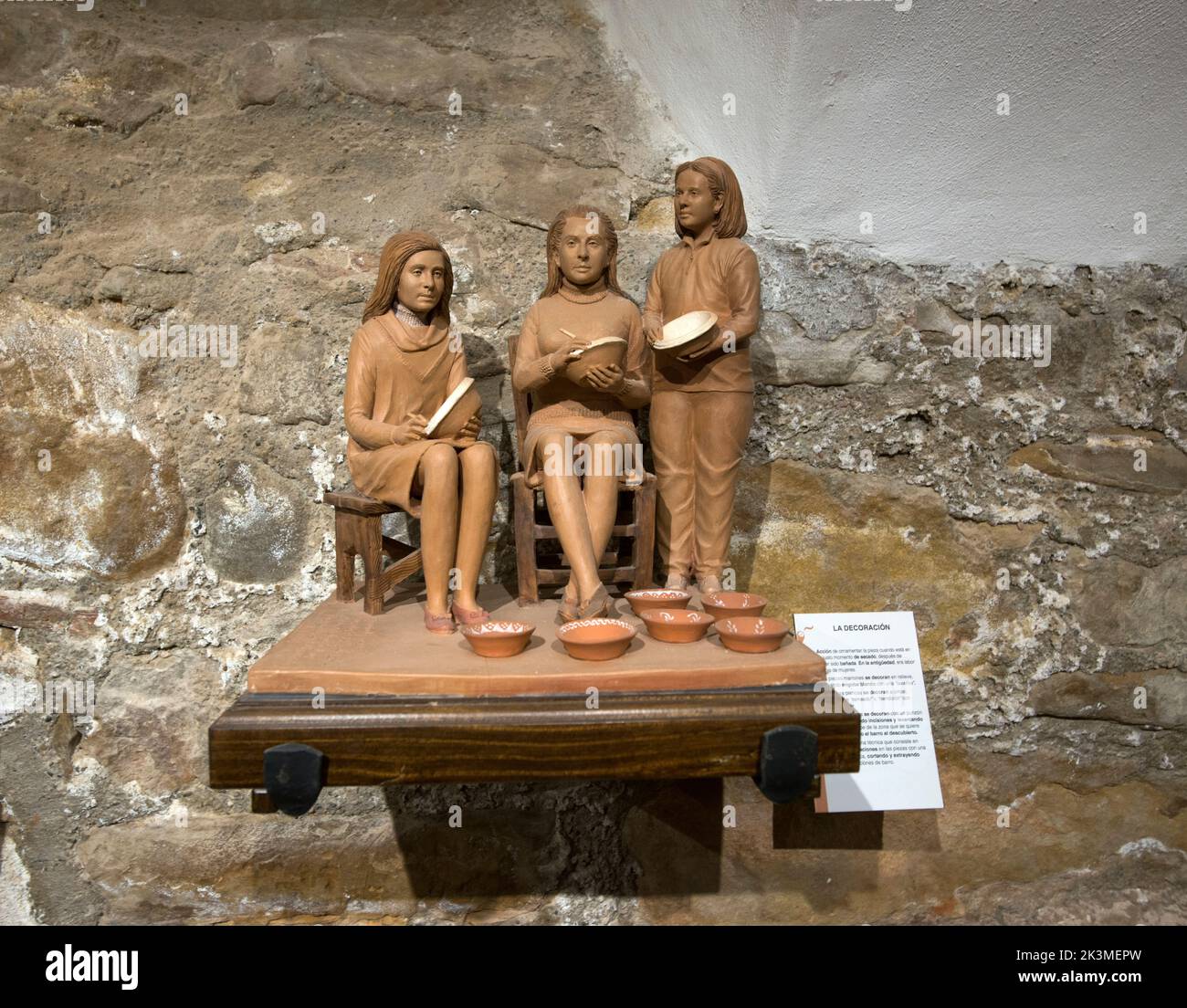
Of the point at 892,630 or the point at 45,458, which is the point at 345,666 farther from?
the point at 892,630

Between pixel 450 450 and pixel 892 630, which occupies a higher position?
pixel 450 450

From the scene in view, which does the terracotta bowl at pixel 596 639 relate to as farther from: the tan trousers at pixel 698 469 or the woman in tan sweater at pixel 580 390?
the tan trousers at pixel 698 469

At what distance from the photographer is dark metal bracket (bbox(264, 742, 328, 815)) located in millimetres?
1584

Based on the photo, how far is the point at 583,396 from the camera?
2242mm

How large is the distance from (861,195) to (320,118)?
1.45 metres

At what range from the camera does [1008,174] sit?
2488mm

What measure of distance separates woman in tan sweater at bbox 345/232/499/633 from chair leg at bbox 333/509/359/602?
0.10 meters

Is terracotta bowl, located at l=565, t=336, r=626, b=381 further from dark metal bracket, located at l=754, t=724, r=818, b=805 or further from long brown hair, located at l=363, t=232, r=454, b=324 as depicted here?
dark metal bracket, located at l=754, t=724, r=818, b=805

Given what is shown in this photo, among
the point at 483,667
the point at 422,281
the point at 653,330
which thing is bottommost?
the point at 483,667

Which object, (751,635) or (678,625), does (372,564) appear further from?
(751,635)

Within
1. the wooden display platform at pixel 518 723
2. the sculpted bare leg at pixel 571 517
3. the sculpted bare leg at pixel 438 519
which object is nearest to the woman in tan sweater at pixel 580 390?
the sculpted bare leg at pixel 571 517

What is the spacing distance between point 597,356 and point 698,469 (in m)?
0.39

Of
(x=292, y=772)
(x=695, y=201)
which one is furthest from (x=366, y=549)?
(x=695, y=201)

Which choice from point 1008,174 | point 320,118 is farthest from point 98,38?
point 1008,174
